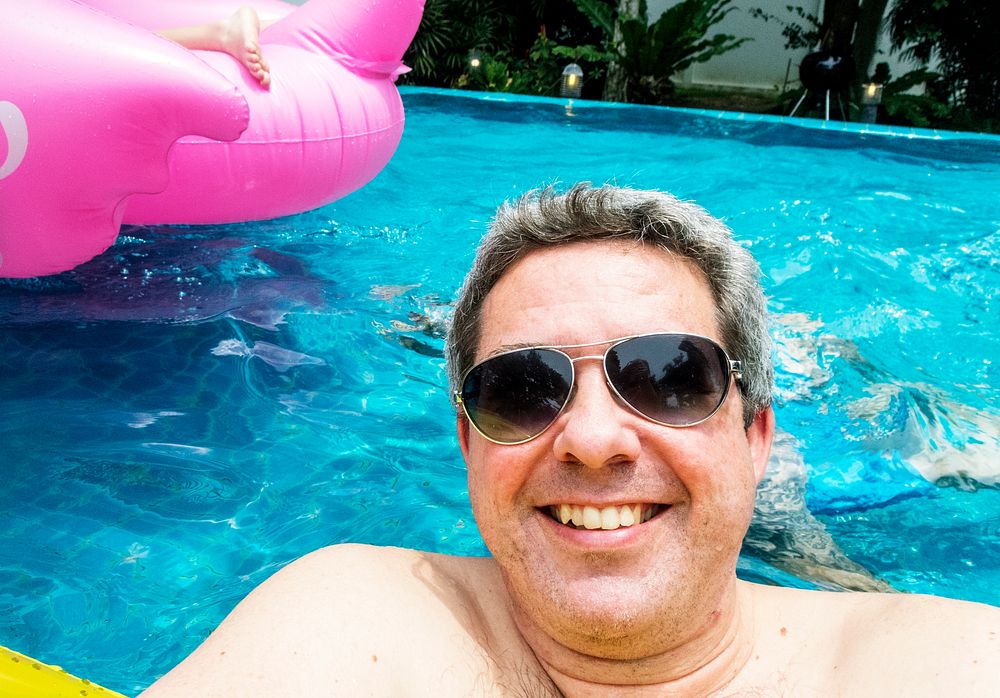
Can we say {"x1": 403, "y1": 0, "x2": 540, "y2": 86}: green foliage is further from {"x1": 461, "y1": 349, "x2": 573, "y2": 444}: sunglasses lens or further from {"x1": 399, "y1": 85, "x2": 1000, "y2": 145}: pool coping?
{"x1": 461, "y1": 349, "x2": 573, "y2": 444}: sunglasses lens

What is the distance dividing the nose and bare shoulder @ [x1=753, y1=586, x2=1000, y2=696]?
20.0 inches

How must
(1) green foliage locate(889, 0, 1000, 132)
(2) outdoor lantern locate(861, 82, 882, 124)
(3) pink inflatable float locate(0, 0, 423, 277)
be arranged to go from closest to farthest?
(3) pink inflatable float locate(0, 0, 423, 277)
(2) outdoor lantern locate(861, 82, 882, 124)
(1) green foliage locate(889, 0, 1000, 132)

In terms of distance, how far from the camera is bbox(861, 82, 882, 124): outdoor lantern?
39.4 ft

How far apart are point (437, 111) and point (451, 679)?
975cm

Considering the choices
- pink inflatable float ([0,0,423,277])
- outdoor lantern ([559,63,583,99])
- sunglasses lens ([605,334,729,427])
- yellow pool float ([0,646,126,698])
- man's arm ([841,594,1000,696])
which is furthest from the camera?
outdoor lantern ([559,63,583,99])

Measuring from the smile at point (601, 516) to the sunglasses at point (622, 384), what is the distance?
0.47 feet

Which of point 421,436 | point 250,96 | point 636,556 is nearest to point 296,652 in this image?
point 636,556

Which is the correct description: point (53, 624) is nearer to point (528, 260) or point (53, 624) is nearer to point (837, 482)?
point (528, 260)

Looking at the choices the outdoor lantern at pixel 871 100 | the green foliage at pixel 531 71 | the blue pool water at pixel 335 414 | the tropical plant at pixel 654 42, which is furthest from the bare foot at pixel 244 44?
the outdoor lantern at pixel 871 100

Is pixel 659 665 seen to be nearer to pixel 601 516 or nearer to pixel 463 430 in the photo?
pixel 601 516

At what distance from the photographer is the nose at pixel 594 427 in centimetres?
159

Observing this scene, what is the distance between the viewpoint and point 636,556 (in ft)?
5.25

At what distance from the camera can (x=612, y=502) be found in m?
1.59

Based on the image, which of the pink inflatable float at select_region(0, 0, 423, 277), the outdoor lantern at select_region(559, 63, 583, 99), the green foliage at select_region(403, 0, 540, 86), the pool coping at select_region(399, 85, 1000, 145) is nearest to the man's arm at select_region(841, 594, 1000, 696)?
the pink inflatable float at select_region(0, 0, 423, 277)
